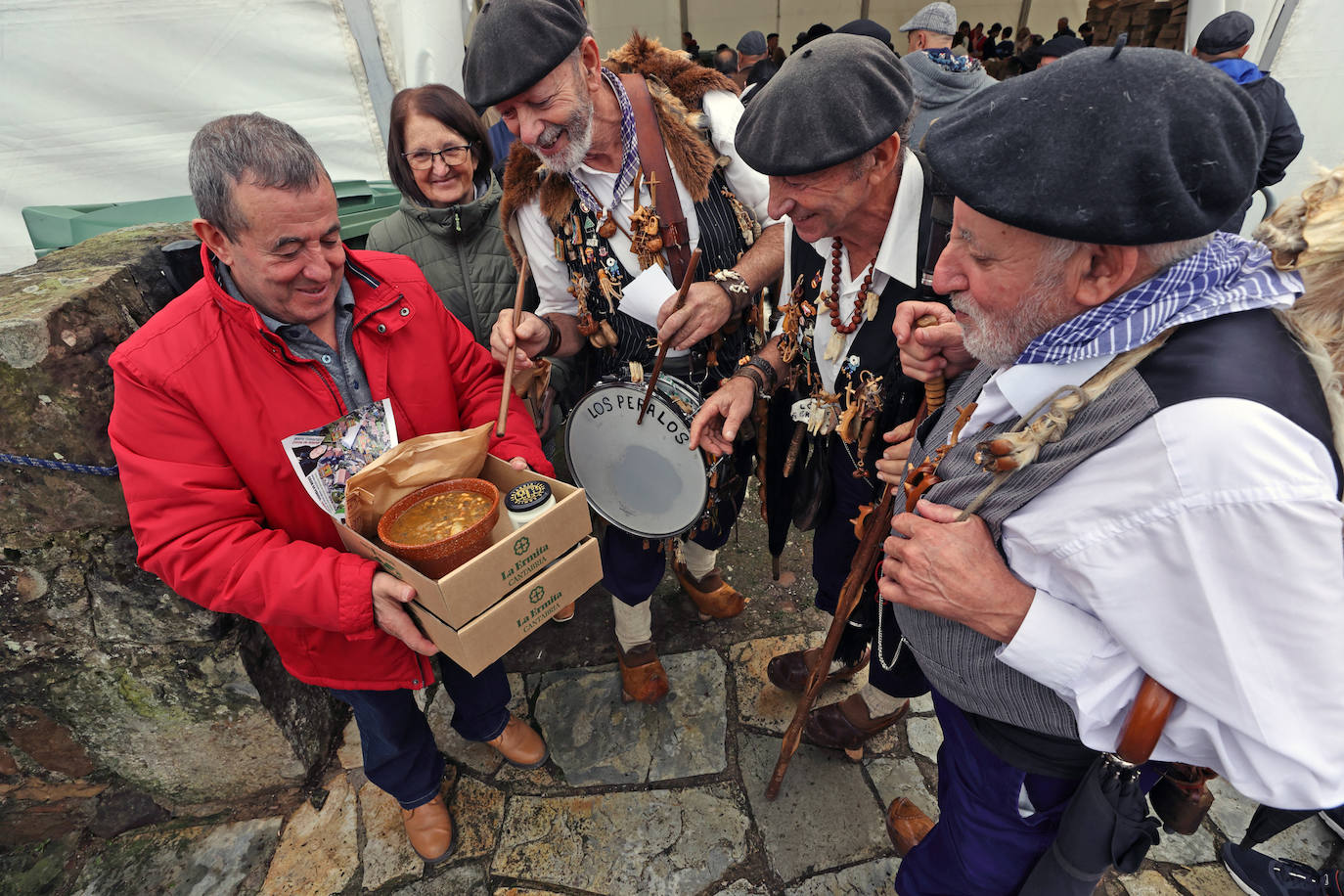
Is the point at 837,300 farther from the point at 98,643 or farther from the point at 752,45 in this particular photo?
the point at 752,45

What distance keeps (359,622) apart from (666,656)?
178 centimetres

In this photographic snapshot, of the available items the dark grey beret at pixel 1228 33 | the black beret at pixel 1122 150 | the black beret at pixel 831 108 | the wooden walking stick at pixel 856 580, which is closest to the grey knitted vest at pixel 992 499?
the wooden walking stick at pixel 856 580

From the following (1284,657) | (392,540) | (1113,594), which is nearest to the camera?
(1284,657)

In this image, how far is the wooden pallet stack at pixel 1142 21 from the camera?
335 inches

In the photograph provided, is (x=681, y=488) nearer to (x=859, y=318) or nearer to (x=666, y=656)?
(x=859, y=318)

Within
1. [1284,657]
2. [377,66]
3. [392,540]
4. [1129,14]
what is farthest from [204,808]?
[1129,14]

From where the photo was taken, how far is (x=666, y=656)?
313 centimetres

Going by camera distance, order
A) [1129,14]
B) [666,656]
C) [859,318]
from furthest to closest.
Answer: [1129,14] < [666,656] < [859,318]

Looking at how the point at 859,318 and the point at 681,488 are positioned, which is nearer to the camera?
the point at 859,318

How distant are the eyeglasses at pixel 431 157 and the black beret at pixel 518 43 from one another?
2.21 ft

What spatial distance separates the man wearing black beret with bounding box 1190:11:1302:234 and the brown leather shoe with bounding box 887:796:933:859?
12.5ft

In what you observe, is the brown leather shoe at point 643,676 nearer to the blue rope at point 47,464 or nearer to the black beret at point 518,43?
the blue rope at point 47,464

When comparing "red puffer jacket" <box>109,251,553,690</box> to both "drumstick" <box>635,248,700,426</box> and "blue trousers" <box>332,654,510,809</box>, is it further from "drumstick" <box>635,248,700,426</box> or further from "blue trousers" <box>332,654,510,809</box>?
"drumstick" <box>635,248,700,426</box>

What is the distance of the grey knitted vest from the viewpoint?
1.10 meters
